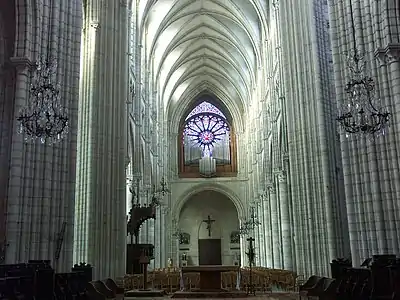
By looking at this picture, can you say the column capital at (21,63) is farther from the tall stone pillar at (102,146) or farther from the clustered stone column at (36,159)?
the tall stone pillar at (102,146)

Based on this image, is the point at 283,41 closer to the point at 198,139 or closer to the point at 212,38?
the point at 212,38

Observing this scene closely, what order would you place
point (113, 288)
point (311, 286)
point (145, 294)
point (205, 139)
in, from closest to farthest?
point (311, 286) → point (113, 288) → point (145, 294) → point (205, 139)

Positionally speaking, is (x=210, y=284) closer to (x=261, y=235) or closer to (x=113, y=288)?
(x=113, y=288)

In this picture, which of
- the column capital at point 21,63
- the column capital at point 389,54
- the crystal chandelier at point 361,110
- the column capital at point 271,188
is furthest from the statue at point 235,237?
the column capital at point 21,63

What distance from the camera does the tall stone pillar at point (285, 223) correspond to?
24969 millimetres

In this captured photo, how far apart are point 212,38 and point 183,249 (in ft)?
71.2

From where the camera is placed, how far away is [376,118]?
11.0m

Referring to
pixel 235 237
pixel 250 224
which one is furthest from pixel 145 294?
pixel 235 237

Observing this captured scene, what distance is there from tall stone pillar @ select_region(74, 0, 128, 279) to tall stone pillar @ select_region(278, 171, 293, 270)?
31.6 feet

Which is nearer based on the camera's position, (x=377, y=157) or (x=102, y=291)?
(x=377, y=157)

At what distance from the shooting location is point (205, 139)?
48.2 metres

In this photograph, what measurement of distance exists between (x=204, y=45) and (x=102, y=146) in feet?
81.7

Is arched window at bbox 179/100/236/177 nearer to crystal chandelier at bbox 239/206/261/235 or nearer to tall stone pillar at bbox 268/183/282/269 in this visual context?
crystal chandelier at bbox 239/206/261/235

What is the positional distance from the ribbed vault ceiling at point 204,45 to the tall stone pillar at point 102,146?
10351mm
